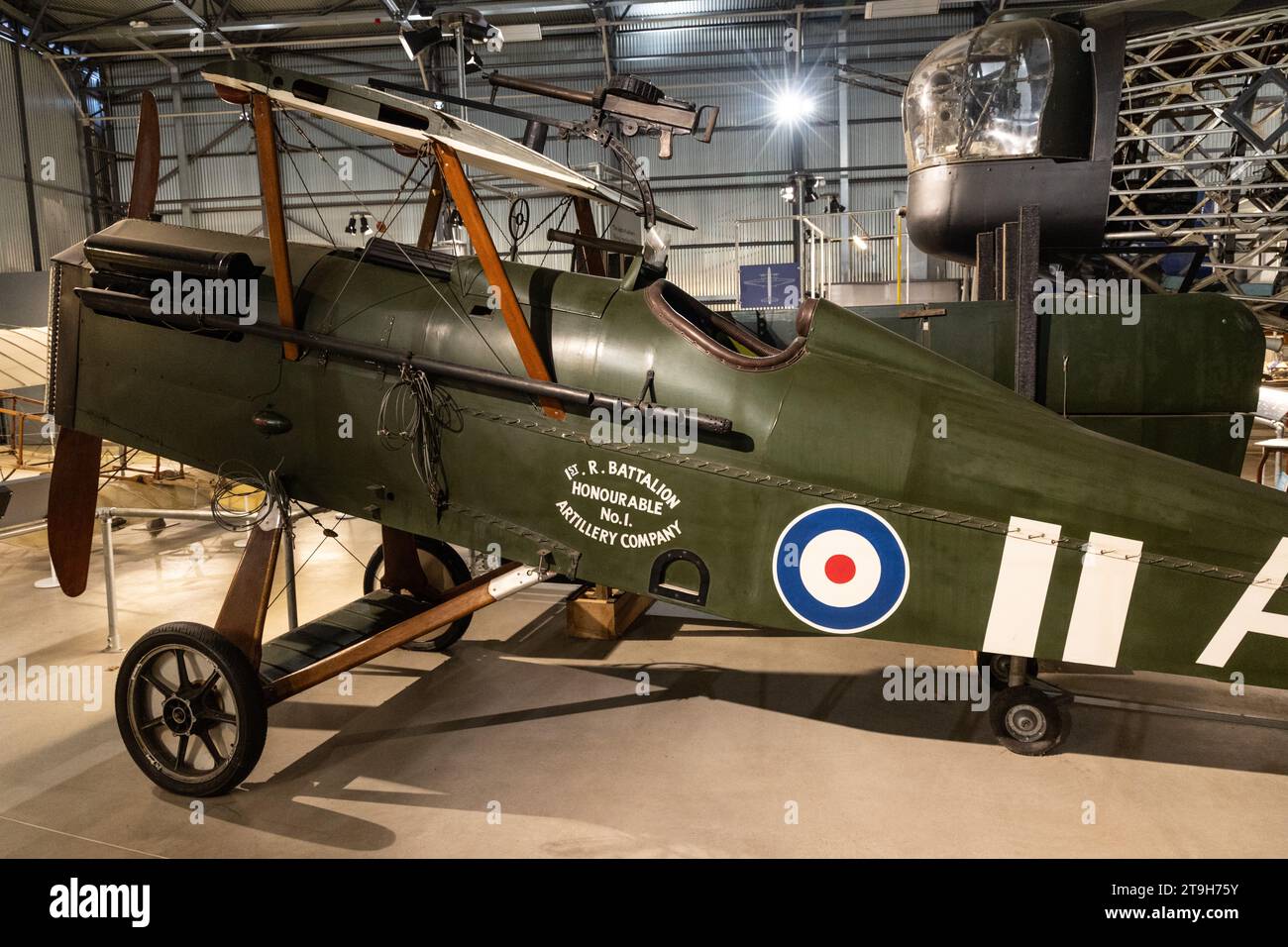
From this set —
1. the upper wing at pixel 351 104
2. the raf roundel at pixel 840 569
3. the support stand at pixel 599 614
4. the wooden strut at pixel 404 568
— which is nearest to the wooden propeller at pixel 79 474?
the upper wing at pixel 351 104

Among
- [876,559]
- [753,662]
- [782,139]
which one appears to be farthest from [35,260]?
[876,559]

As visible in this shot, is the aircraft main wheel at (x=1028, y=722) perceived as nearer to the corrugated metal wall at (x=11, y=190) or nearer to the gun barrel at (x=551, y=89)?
the gun barrel at (x=551, y=89)

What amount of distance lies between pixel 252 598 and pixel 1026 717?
398 centimetres

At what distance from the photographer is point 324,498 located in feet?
15.3

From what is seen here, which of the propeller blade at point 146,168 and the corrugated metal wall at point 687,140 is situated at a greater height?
the corrugated metal wall at point 687,140

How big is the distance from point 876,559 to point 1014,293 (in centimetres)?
321

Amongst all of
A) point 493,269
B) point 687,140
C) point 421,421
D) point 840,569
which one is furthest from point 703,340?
point 687,140

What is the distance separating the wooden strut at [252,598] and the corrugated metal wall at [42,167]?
23.5 m

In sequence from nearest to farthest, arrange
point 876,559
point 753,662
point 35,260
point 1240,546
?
point 1240,546, point 876,559, point 753,662, point 35,260

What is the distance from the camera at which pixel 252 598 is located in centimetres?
441

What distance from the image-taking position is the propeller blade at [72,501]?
5.04 meters

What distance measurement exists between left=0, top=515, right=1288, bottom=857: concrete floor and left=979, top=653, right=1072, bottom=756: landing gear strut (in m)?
0.09

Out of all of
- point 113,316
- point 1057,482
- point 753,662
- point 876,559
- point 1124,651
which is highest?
point 113,316

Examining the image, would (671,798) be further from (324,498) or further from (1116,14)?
(1116,14)
